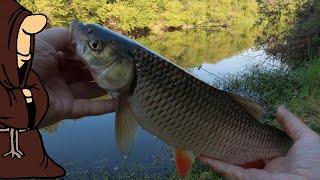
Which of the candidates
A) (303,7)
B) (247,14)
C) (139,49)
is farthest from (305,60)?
(247,14)

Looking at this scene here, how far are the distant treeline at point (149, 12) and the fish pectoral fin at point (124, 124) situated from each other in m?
24.2

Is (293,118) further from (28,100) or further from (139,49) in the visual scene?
(28,100)

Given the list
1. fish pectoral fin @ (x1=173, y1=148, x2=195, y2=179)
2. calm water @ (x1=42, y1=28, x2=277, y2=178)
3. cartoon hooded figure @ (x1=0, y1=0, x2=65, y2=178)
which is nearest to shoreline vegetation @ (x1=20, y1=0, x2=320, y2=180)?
calm water @ (x1=42, y1=28, x2=277, y2=178)

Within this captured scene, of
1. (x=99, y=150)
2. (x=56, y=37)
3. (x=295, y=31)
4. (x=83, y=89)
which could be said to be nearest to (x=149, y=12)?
(x=295, y=31)

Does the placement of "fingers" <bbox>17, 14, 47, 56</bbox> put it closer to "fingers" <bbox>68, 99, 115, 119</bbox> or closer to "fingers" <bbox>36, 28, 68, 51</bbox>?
"fingers" <bbox>36, 28, 68, 51</bbox>

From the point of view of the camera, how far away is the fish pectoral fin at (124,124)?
200 centimetres

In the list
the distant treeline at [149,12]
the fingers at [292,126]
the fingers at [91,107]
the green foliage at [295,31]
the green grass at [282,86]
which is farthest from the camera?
the distant treeline at [149,12]

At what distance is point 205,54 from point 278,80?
1292cm

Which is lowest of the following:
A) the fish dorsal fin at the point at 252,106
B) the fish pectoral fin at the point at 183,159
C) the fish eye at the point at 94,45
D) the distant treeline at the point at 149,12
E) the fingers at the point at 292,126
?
the distant treeline at the point at 149,12

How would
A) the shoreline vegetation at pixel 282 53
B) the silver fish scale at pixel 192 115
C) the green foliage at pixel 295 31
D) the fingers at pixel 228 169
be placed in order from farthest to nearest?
the green foliage at pixel 295 31
the shoreline vegetation at pixel 282 53
the fingers at pixel 228 169
the silver fish scale at pixel 192 115

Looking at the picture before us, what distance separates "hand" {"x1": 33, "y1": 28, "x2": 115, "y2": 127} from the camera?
239cm

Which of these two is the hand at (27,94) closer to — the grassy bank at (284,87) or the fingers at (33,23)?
the fingers at (33,23)

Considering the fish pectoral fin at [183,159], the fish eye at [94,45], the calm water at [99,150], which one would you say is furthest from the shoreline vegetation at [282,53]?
the fish eye at [94,45]

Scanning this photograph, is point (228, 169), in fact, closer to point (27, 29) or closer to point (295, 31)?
point (27, 29)
